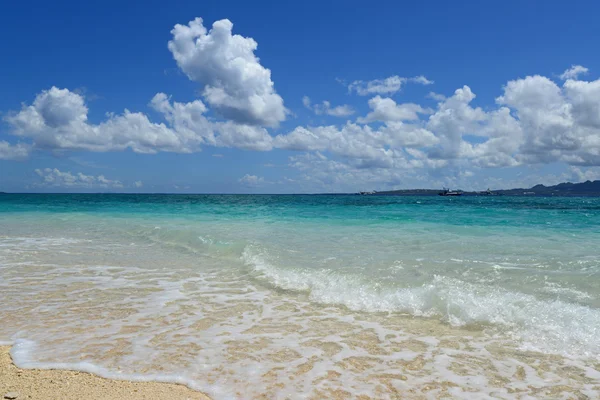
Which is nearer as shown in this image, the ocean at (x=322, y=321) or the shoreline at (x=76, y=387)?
the shoreline at (x=76, y=387)

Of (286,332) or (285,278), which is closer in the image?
(286,332)

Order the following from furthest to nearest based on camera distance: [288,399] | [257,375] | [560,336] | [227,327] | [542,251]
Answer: [542,251] < [227,327] < [560,336] < [257,375] < [288,399]

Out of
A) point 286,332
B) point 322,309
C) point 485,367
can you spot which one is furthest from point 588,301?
point 286,332

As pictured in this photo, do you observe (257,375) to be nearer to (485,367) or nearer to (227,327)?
(227,327)

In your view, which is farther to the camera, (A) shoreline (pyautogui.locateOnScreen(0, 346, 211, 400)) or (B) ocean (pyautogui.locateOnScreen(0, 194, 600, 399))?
(B) ocean (pyautogui.locateOnScreen(0, 194, 600, 399))

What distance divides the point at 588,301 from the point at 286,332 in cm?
528

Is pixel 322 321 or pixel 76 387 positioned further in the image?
pixel 322 321

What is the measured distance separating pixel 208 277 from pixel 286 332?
4420 millimetres

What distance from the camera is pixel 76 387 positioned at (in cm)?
412

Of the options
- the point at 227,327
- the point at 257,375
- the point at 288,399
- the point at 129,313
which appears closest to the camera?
the point at 288,399

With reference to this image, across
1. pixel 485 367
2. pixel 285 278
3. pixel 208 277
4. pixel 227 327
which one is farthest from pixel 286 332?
pixel 208 277

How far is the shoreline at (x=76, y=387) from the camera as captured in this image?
3.96 meters

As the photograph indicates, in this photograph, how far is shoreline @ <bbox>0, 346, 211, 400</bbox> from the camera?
396cm

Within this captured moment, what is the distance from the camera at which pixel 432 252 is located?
41.0 ft
